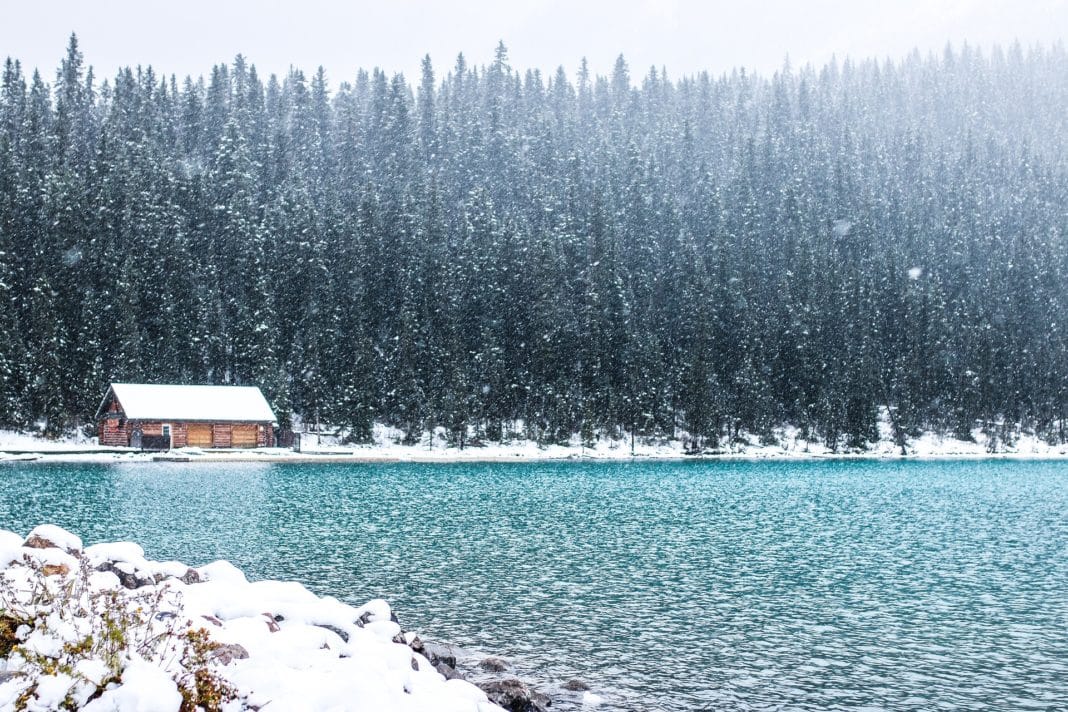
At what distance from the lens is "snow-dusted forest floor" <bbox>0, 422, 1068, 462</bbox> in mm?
76250

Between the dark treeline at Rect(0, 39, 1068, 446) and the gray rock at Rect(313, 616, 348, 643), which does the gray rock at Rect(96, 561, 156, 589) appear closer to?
the gray rock at Rect(313, 616, 348, 643)

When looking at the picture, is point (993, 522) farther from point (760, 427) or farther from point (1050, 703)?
point (760, 427)

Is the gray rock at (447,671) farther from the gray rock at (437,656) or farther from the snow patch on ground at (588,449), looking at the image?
the snow patch on ground at (588,449)

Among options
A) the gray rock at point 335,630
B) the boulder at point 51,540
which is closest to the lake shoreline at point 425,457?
the boulder at point 51,540

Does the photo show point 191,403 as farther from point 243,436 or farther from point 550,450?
point 550,450

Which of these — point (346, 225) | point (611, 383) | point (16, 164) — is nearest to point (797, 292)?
point (611, 383)

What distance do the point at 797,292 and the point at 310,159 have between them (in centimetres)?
7460

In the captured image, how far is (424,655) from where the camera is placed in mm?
14570

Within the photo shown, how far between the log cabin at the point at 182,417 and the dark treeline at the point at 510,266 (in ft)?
14.4

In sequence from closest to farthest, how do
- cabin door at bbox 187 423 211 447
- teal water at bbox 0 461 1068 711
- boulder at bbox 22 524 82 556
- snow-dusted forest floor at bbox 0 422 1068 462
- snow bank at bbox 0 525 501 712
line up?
snow bank at bbox 0 525 501 712, boulder at bbox 22 524 82 556, teal water at bbox 0 461 1068 711, snow-dusted forest floor at bbox 0 422 1068 462, cabin door at bbox 187 423 211 447

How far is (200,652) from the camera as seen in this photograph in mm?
9180

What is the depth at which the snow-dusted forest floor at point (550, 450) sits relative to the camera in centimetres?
7625

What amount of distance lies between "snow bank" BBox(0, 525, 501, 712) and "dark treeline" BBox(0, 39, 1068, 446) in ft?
250

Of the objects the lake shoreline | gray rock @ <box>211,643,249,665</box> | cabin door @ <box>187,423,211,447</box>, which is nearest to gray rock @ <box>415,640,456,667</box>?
gray rock @ <box>211,643,249,665</box>
